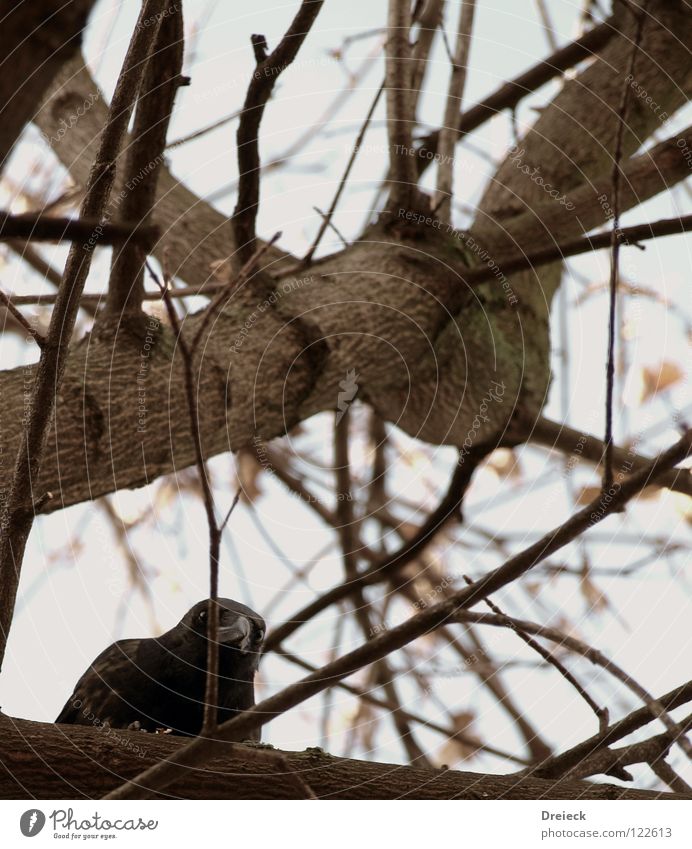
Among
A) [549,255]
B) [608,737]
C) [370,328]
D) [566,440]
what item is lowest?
[608,737]

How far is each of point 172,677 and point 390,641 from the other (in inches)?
55.9

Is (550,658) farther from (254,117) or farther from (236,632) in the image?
(254,117)

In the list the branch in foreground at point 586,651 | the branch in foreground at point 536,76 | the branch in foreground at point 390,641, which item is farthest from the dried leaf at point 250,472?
the branch in foreground at point 390,641

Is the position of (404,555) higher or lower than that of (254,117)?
lower

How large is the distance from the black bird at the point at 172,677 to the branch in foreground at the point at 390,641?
0.97m

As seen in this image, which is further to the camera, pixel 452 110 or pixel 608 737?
pixel 452 110

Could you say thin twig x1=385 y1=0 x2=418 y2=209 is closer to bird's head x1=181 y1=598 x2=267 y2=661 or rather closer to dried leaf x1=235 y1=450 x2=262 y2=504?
dried leaf x1=235 y1=450 x2=262 y2=504

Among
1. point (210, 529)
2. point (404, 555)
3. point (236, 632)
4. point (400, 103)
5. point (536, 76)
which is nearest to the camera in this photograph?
point (210, 529)

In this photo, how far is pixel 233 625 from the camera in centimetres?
263

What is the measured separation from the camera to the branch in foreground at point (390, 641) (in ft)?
4.82

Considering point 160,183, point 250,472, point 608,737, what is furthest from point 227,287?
point 250,472
